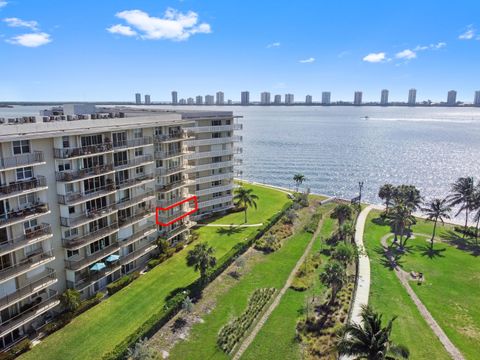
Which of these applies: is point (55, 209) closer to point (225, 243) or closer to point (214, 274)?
point (214, 274)

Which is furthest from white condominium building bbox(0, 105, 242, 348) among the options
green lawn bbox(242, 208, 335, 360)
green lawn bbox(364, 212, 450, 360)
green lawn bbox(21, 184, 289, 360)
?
green lawn bbox(364, 212, 450, 360)

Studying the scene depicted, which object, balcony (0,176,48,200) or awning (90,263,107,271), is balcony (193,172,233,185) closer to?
awning (90,263,107,271)

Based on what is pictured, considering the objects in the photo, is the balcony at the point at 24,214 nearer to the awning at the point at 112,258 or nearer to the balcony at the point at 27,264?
the balcony at the point at 27,264

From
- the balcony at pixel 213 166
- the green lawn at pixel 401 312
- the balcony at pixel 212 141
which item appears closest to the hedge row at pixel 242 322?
the green lawn at pixel 401 312

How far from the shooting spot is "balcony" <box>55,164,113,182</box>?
132ft

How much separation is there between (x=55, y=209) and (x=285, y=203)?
5794 cm

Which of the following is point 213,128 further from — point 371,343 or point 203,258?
point 371,343

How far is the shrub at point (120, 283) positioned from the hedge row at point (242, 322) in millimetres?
15170

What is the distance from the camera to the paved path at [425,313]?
39888 millimetres

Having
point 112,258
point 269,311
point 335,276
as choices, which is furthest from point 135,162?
point 335,276

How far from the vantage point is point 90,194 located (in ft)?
144

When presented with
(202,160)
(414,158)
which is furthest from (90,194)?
(414,158)

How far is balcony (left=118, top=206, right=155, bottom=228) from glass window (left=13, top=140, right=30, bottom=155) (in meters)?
15.9

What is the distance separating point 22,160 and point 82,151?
22.6 feet
